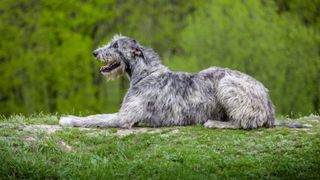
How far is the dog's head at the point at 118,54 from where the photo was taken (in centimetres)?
1193

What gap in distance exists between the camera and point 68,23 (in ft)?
112

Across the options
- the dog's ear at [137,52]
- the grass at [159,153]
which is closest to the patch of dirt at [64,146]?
the grass at [159,153]

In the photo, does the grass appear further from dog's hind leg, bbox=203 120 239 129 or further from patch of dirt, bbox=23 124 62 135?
dog's hind leg, bbox=203 120 239 129

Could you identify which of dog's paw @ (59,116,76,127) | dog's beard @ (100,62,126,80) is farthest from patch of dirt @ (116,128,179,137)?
dog's beard @ (100,62,126,80)

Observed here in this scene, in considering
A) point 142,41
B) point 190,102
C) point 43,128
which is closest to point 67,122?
point 43,128

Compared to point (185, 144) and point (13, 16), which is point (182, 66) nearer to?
point (13, 16)

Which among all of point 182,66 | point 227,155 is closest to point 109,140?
point 227,155

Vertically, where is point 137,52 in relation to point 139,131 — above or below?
above

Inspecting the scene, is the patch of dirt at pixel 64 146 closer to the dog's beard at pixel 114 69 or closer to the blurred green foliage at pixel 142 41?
the dog's beard at pixel 114 69

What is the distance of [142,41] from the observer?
112 feet

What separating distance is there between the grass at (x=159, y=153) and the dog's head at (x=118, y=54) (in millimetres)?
1629

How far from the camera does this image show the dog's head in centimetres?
1193

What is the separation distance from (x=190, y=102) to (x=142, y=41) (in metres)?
23.1

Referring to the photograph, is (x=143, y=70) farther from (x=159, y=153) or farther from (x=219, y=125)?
(x=159, y=153)
